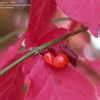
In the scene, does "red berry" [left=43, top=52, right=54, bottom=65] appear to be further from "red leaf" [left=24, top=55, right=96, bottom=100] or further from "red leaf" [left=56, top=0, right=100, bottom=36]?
"red leaf" [left=56, top=0, right=100, bottom=36]

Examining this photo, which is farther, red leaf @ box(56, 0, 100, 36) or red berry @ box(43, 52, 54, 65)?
red berry @ box(43, 52, 54, 65)

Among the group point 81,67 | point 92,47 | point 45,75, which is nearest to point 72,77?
point 45,75

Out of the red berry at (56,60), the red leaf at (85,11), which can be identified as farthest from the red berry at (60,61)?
the red leaf at (85,11)

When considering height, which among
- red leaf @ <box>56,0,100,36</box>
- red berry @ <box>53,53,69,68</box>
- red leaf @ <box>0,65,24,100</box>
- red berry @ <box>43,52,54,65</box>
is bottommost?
red leaf @ <box>0,65,24,100</box>

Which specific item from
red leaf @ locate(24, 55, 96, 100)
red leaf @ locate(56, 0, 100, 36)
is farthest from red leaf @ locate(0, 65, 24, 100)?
red leaf @ locate(56, 0, 100, 36)

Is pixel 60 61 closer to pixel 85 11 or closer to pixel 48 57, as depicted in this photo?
pixel 48 57

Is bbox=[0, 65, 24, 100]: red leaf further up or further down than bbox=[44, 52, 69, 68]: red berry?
further down

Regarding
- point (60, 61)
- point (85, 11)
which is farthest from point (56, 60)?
point (85, 11)

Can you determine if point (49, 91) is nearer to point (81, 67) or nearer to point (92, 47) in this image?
point (81, 67)

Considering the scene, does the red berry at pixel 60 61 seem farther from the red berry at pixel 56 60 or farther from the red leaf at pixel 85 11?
the red leaf at pixel 85 11
